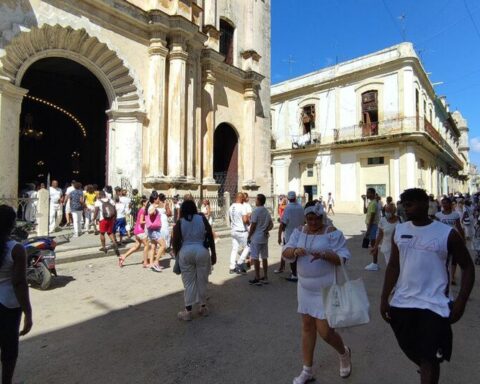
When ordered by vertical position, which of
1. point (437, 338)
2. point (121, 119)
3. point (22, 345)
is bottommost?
point (22, 345)

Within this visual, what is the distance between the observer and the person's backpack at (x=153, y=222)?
7.24 m

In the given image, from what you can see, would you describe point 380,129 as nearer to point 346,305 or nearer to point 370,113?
point 370,113

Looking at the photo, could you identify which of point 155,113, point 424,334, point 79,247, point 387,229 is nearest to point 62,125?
point 155,113

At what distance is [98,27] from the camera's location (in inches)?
462

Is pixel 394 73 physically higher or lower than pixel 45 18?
higher

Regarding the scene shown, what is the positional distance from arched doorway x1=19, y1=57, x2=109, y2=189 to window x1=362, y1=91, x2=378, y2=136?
1934 centimetres

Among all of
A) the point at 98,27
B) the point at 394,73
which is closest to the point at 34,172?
the point at 98,27

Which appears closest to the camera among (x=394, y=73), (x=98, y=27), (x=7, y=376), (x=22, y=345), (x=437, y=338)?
(x=437, y=338)

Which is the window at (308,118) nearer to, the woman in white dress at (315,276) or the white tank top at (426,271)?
the woman in white dress at (315,276)

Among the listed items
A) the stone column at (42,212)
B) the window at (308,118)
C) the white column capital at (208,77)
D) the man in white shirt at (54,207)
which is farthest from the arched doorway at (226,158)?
the window at (308,118)

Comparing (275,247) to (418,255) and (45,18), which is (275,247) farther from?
(45,18)

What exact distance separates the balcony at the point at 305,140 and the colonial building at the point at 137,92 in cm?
1066

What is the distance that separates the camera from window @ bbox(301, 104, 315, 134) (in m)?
30.7

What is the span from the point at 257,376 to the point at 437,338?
4.99 feet
